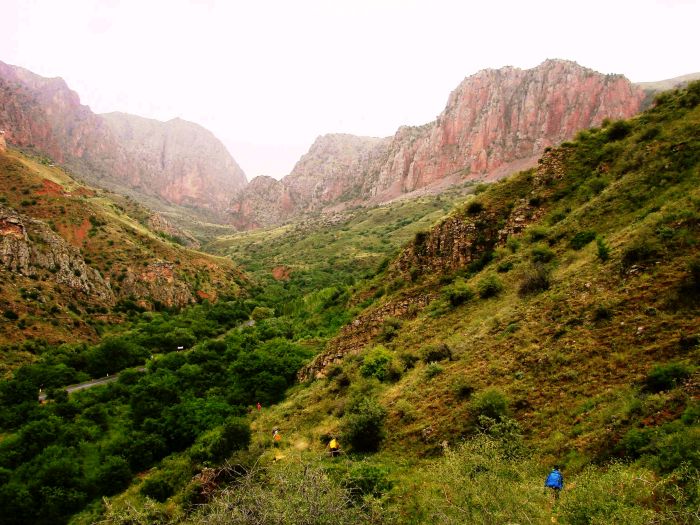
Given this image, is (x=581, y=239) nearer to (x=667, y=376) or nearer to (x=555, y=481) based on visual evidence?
(x=667, y=376)

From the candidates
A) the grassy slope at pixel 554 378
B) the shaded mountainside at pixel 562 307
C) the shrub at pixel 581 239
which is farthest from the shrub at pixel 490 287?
the shrub at pixel 581 239

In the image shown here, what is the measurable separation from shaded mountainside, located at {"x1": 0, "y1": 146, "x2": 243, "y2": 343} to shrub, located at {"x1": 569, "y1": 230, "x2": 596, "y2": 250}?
7023 centimetres

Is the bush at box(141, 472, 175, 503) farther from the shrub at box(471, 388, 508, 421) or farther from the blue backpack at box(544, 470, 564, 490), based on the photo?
the blue backpack at box(544, 470, 564, 490)

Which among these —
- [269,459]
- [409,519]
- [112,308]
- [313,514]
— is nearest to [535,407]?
[409,519]

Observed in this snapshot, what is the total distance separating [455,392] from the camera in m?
19.7

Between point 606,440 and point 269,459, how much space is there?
58.5 ft

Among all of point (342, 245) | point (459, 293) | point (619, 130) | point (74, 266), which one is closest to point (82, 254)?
point (74, 266)

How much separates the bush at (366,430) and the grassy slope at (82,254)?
55.8m

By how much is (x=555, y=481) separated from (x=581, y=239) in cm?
1694

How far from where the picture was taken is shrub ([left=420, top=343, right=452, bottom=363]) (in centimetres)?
2333

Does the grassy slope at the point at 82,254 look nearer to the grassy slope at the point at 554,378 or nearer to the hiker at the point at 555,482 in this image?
the grassy slope at the point at 554,378

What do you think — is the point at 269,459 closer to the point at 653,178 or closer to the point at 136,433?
the point at 136,433

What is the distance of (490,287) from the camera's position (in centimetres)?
2680

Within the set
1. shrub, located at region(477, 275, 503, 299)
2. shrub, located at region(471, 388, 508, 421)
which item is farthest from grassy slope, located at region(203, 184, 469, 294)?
shrub, located at region(471, 388, 508, 421)
